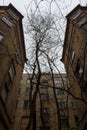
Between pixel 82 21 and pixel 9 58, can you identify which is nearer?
pixel 9 58

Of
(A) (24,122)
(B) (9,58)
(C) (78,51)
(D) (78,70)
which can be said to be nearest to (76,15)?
(C) (78,51)

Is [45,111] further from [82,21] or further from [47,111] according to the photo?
[82,21]

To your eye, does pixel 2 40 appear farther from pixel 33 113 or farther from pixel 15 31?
pixel 33 113

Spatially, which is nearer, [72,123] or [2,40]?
[2,40]

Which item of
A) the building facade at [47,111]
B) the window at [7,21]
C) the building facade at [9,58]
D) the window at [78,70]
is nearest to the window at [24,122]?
the building facade at [47,111]

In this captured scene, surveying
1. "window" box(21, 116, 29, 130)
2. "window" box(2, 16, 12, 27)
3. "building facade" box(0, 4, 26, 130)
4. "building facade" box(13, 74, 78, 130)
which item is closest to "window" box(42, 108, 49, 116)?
"building facade" box(13, 74, 78, 130)

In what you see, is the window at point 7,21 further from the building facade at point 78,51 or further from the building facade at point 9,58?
the building facade at point 78,51

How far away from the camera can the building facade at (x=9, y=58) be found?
36.5 ft

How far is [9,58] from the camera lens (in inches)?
515

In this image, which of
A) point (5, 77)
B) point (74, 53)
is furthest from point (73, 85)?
point (5, 77)

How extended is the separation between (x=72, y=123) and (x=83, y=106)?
1168cm

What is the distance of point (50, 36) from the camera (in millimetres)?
12906

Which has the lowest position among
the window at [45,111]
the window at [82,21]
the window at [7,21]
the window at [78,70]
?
the window at [45,111]

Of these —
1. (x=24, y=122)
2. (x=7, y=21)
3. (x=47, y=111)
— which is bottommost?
(x=47, y=111)
